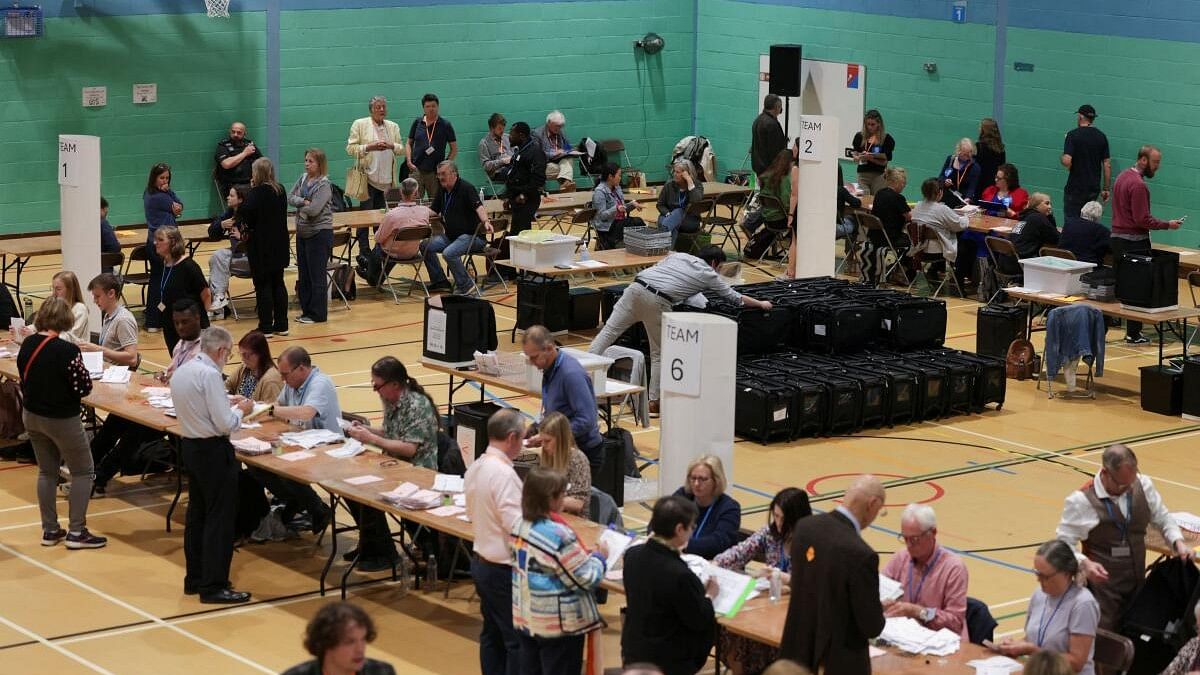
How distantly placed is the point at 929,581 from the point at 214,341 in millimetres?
4049

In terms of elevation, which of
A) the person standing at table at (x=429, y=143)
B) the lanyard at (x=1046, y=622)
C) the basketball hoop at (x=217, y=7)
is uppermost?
the basketball hoop at (x=217, y=7)

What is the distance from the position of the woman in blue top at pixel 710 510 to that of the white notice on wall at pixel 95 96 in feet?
45.5

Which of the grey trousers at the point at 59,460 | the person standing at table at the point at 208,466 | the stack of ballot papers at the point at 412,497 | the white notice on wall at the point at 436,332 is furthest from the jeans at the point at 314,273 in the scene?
the stack of ballot papers at the point at 412,497

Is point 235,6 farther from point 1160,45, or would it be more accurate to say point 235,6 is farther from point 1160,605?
→ point 1160,605

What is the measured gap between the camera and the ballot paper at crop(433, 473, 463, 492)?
9.22 m

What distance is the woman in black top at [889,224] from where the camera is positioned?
60.0 feet

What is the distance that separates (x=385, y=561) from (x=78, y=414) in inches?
75.1

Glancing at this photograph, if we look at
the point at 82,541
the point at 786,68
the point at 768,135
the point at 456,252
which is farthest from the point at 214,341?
the point at 786,68

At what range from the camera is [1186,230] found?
19609 millimetres

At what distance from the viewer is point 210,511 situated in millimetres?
9414

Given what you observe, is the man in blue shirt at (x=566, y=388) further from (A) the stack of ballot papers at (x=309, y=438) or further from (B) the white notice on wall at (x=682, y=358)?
(A) the stack of ballot papers at (x=309, y=438)

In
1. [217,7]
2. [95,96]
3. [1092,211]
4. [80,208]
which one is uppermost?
[217,7]

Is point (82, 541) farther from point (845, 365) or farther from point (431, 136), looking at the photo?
point (431, 136)

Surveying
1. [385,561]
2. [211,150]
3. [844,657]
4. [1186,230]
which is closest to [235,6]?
[211,150]
